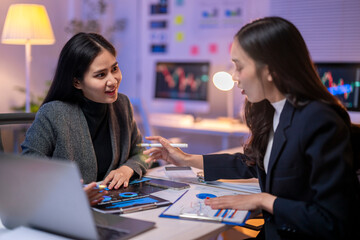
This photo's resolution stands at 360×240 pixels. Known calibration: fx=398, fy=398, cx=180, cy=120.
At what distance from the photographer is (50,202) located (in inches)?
36.9

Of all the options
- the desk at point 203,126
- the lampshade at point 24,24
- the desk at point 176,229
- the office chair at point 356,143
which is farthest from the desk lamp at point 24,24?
the office chair at point 356,143

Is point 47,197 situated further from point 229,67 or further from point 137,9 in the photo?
point 137,9

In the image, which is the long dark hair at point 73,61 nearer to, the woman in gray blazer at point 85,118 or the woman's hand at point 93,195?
the woman in gray blazer at point 85,118

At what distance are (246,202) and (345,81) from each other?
256 cm

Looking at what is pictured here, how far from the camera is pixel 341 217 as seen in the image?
1054 millimetres

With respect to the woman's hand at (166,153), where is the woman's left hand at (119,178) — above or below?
below

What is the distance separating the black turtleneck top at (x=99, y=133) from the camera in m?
1.72

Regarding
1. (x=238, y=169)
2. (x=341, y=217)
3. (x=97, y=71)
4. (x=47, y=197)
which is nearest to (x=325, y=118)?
(x=341, y=217)

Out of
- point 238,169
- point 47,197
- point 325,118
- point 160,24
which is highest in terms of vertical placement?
point 160,24

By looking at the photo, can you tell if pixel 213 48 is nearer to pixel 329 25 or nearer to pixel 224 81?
pixel 329 25

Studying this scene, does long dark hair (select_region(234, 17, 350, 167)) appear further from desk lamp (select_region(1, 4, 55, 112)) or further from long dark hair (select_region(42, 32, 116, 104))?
desk lamp (select_region(1, 4, 55, 112))

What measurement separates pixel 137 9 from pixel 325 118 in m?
4.16

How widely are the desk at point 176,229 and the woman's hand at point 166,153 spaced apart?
17.6 inches

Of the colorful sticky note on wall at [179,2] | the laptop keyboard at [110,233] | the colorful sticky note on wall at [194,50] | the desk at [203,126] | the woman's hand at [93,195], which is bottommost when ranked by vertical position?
the desk at [203,126]
